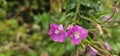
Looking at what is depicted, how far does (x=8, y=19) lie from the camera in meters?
2.64

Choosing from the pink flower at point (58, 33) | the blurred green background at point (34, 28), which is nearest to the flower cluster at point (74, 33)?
the pink flower at point (58, 33)

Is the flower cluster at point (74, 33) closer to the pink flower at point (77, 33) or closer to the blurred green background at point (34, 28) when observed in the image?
the pink flower at point (77, 33)

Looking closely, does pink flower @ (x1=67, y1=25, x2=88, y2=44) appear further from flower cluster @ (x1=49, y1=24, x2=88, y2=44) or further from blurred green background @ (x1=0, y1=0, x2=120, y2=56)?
blurred green background @ (x1=0, y1=0, x2=120, y2=56)

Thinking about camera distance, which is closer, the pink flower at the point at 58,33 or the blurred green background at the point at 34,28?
the pink flower at the point at 58,33

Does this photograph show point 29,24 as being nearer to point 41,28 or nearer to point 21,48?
point 41,28

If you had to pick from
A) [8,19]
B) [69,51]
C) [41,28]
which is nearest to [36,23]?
[41,28]

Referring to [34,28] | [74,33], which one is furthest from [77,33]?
[34,28]

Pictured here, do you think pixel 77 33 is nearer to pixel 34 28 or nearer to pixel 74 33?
pixel 74 33

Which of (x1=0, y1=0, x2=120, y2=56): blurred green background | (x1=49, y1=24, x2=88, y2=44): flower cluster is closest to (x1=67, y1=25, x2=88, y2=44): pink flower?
(x1=49, y1=24, x2=88, y2=44): flower cluster

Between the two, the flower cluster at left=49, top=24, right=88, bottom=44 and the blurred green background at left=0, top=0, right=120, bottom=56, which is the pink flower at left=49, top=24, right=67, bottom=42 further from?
the blurred green background at left=0, top=0, right=120, bottom=56

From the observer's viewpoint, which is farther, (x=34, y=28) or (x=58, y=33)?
(x=34, y=28)

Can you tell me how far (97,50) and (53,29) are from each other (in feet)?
0.87

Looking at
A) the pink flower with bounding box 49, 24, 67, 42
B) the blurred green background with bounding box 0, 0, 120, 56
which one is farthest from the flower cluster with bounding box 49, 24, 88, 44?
the blurred green background with bounding box 0, 0, 120, 56

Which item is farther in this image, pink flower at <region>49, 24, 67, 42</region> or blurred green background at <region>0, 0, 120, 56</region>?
blurred green background at <region>0, 0, 120, 56</region>
